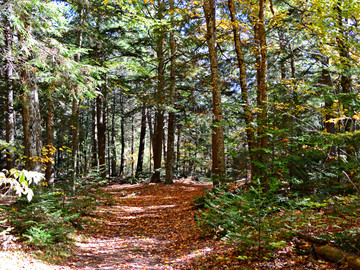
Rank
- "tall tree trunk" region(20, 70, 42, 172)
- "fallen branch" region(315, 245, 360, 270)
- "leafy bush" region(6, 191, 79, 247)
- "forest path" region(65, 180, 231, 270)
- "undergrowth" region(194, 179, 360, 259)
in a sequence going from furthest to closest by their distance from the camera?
"tall tree trunk" region(20, 70, 42, 172)
"leafy bush" region(6, 191, 79, 247)
"forest path" region(65, 180, 231, 270)
"undergrowth" region(194, 179, 360, 259)
"fallen branch" region(315, 245, 360, 270)

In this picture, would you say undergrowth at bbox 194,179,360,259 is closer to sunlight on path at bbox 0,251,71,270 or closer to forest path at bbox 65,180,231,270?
forest path at bbox 65,180,231,270

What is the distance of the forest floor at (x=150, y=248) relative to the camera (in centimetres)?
445

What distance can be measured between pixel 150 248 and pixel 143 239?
2.59 ft

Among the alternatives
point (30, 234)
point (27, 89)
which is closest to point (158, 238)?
point (30, 234)

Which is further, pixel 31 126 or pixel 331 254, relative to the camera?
pixel 31 126

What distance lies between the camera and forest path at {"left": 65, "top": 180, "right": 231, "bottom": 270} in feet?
18.2

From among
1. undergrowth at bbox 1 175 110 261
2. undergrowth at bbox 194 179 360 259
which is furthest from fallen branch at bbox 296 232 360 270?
undergrowth at bbox 1 175 110 261

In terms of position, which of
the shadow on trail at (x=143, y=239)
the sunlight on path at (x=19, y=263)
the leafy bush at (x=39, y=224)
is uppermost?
the leafy bush at (x=39, y=224)

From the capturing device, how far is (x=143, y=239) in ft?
24.4

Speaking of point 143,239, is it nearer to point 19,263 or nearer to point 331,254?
point 19,263

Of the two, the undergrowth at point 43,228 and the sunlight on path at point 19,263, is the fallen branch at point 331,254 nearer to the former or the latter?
the sunlight on path at point 19,263

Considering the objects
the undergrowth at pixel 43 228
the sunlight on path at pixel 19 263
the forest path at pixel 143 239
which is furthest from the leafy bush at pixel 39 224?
the forest path at pixel 143 239

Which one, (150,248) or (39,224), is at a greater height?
(39,224)

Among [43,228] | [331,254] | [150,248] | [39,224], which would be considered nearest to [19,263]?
[39,224]
